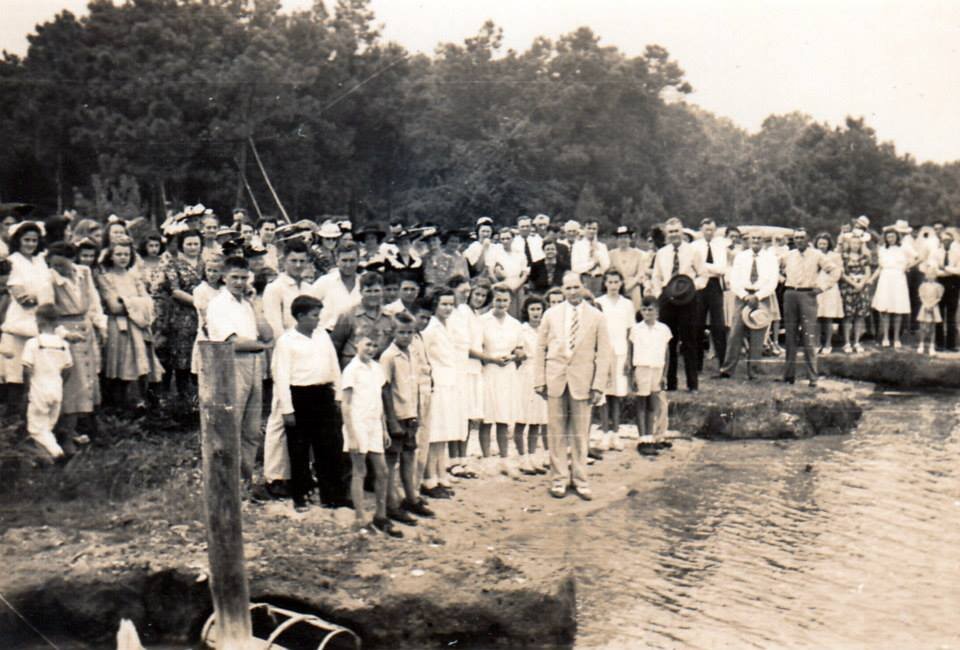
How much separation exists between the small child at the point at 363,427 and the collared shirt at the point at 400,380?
1.06ft

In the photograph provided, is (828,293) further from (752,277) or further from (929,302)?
(752,277)

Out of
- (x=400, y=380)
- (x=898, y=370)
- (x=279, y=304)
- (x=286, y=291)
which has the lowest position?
(x=898, y=370)

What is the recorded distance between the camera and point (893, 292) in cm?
1587

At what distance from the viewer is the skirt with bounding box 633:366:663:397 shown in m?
10.8

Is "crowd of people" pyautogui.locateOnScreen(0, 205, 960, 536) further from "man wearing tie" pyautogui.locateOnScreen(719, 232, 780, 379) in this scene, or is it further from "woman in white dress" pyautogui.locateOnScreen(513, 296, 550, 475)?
"man wearing tie" pyautogui.locateOnScreen(719, 232, 780, 379)

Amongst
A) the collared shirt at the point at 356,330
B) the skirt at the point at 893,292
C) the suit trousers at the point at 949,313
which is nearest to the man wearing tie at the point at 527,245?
the collared shirt at the point at 356,330

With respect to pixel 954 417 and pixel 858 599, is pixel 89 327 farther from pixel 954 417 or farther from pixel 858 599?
pixel 954 417

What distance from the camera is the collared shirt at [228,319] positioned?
767 centimetres

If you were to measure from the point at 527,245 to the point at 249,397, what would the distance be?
548 cm

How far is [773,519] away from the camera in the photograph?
30.6ft

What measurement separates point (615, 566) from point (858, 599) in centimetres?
179

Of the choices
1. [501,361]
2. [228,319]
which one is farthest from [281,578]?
[501,361]

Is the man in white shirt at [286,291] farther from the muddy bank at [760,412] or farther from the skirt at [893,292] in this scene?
the skirt at [893,292]

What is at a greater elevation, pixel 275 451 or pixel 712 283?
pixel 712 283
